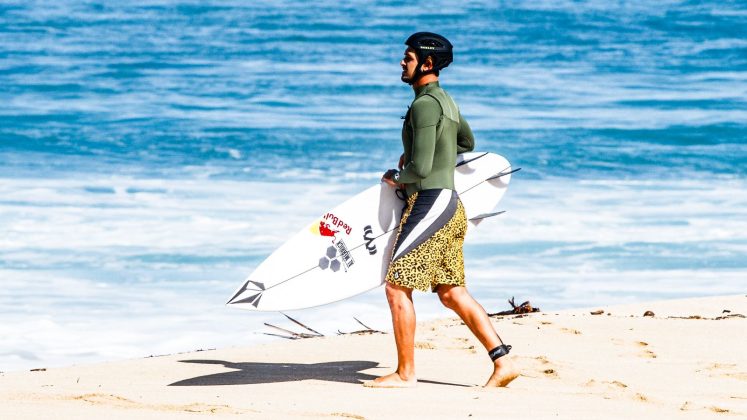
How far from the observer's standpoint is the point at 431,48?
6.05 m

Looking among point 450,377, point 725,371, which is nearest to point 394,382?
point 450,377

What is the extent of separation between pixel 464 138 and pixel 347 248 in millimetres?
877

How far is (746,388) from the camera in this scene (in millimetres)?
6531

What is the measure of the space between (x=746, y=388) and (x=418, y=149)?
212 cm

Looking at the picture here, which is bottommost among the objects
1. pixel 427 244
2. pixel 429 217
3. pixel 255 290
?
pixel 255 290

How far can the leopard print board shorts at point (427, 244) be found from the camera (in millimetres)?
6070

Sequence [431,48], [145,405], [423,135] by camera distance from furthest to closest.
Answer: [431,48], [423,135], [145,405]

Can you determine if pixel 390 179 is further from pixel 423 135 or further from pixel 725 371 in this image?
pixel 725 371

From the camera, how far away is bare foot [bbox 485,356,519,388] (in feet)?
20.5

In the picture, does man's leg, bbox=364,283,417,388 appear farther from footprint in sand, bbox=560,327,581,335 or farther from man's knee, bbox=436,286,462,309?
footprint in sand, bbox=560,327,581,335

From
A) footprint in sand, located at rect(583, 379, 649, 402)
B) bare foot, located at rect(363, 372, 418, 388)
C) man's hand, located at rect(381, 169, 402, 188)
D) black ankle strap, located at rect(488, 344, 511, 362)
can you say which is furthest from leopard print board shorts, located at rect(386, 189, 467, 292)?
footprint in sand, located at rect(583, 379, 649, 402)

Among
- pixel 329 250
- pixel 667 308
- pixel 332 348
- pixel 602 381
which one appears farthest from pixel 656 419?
pixel 667 308

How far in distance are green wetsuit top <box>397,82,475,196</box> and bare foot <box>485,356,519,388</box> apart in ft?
2.86

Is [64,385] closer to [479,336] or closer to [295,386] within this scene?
[295,386]
